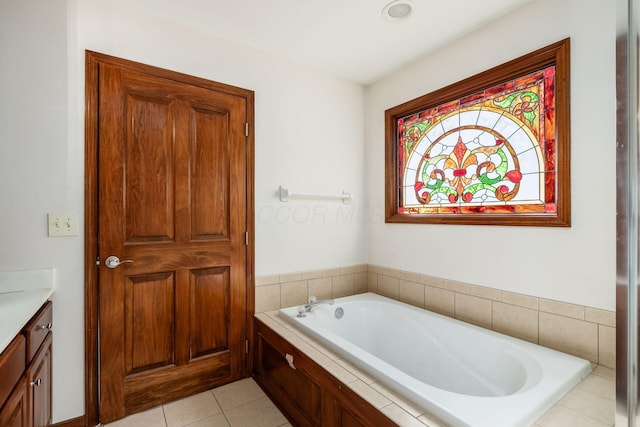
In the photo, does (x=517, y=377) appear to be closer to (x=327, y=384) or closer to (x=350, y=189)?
(x=327, y=384)

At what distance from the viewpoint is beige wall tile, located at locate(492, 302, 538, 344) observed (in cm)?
170

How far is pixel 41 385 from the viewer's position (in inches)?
53.3

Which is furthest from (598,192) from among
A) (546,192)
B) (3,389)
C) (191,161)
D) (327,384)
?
(3,389)

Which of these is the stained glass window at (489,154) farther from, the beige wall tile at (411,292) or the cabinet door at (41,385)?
the cabinet door at (41,385)

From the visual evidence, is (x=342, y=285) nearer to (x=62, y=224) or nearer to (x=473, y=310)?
(x=473, y=310)

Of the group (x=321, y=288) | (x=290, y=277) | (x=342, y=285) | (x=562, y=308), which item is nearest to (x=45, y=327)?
(x=290, y=277)

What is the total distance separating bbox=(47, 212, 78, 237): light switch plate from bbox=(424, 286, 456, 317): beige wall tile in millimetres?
2300

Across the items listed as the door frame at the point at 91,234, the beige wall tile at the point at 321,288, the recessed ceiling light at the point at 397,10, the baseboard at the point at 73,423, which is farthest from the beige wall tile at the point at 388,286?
the baseboard at the point at 73,423

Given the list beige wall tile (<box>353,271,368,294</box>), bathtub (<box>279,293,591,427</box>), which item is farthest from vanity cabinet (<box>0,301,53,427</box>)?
beige wall tile (<box>353,271,368,294</box>)

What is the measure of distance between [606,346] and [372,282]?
1.62 m

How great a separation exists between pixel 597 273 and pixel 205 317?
2.26 metres

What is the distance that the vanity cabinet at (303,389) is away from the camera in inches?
48.8

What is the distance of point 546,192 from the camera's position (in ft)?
5.59

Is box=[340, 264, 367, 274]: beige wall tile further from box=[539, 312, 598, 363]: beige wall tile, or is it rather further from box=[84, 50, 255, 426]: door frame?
box=[84, 50, 255, 426]: door frame
